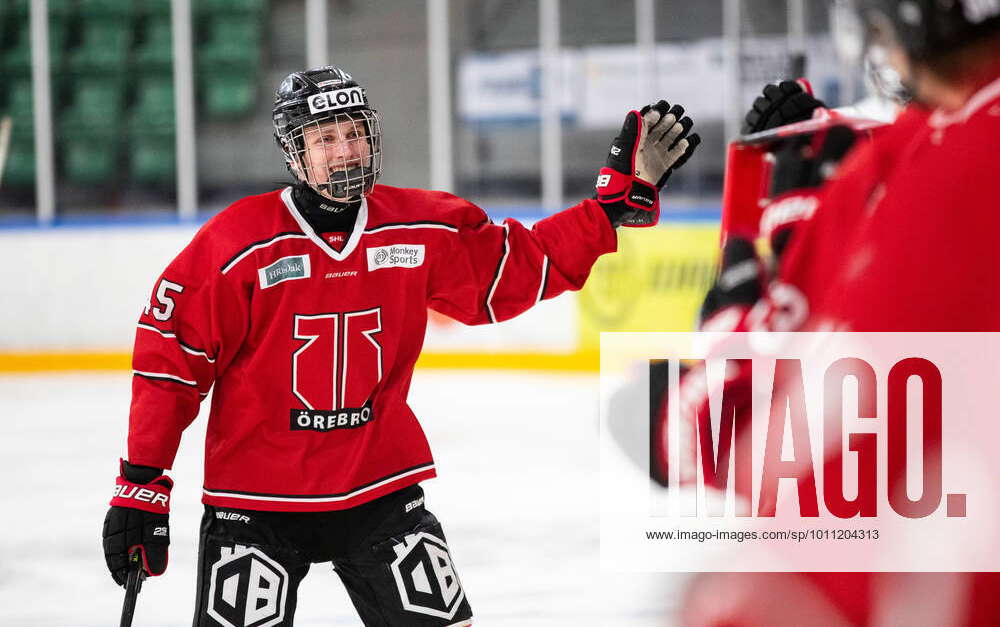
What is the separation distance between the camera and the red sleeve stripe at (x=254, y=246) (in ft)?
5.89

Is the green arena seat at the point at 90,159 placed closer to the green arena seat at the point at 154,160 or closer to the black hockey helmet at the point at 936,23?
the green arena seat at the point at 154,160

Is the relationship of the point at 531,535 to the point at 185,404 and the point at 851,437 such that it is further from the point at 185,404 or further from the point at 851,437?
the point at 851,437

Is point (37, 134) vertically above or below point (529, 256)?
above

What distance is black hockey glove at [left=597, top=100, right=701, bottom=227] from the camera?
1877 mm

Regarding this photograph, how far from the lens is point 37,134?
29.3 feet

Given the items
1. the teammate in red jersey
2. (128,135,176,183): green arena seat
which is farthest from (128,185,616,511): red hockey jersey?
(128,135,176,183): green arena seat

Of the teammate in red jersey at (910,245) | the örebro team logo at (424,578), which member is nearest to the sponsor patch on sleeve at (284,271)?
the örebro team logo at (424,578)

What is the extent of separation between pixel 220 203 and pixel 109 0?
5.53 feet

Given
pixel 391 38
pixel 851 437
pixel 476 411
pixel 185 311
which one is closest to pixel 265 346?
pixel 185 311

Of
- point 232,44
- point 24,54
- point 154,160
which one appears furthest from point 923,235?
point 24,54

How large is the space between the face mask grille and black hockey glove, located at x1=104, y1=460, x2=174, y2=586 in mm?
474

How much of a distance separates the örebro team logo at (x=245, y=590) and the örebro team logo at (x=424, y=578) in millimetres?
169

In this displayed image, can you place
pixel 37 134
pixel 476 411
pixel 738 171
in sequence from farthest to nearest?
1. pixel 37 134
2. pixel 476 411
3. pixel 738 171

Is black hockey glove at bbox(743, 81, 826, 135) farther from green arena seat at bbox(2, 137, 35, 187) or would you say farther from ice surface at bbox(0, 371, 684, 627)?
green arena seat at bbox(2, 137, 35, 187)
